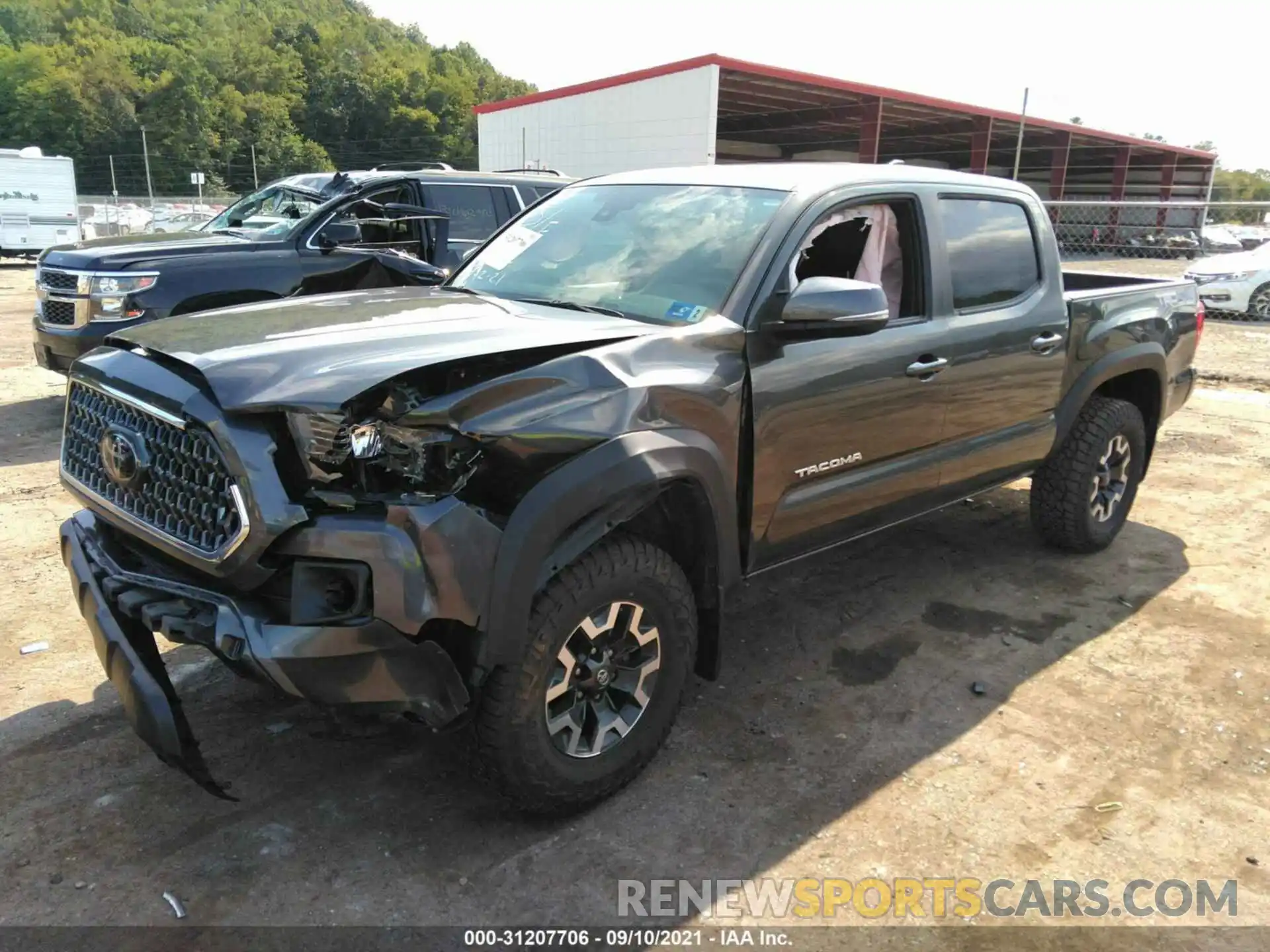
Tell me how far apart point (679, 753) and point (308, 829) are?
1.21 m

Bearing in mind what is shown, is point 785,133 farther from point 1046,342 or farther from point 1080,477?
point 1046,342

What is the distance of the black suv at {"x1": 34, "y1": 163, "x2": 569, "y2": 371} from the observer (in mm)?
6516

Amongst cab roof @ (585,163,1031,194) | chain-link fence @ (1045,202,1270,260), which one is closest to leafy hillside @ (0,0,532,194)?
chain-link fence @ (1045,202,1270,260)

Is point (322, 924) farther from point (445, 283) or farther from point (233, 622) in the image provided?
point (445, 283)

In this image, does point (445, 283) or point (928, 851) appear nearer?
point (928, 851)

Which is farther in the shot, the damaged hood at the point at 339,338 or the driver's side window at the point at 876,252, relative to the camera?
the driver's side window at the point at 876,252

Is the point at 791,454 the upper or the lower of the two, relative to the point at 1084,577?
upper

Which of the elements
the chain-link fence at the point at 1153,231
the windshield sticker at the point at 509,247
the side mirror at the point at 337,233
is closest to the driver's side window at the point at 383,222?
the side mirror at the point at 337,233

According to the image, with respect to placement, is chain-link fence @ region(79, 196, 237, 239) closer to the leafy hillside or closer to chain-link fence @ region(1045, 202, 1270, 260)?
chain-link fence @ region(1045, 202, 1270, 260)

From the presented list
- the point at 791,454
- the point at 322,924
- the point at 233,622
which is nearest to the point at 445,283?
the point at 791,454

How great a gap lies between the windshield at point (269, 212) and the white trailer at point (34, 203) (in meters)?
18.0

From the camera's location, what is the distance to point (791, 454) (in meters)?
3.21

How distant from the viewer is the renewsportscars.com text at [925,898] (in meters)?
2.53

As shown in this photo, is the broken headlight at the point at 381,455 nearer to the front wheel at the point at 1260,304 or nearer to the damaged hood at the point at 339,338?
the damaged hood at the point at 339,338
